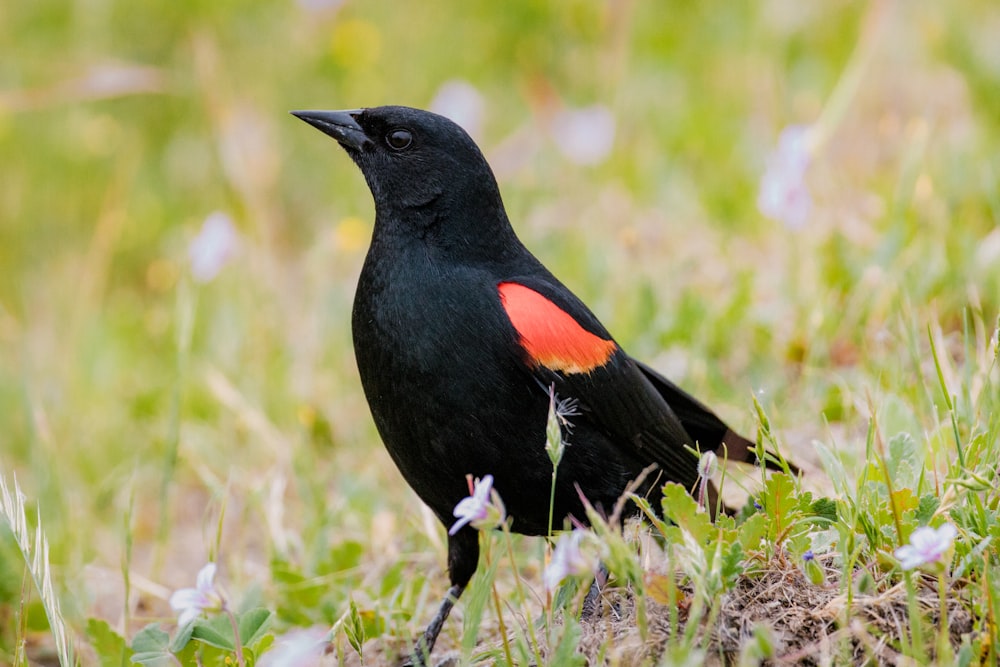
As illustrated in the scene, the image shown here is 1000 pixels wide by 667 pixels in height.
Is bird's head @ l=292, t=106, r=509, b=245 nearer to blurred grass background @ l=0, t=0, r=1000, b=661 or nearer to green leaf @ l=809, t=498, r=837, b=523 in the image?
blurred grass background @ l=0, t=0, r=1000, b=661

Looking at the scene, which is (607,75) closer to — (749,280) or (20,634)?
(749,280)

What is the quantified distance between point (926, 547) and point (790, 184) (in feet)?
7.77

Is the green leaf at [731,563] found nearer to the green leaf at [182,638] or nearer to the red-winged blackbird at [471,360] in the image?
the red-winged blackbird at [471,360]

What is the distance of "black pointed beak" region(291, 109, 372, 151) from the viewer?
11.5 feet

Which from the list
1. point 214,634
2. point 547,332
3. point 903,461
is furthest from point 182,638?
point 903,461

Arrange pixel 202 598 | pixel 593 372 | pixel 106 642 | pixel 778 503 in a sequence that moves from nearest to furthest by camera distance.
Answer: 1. pixel 202 598
2. pixel 778 503
3. pixel 106 642
4. pixel 593 372

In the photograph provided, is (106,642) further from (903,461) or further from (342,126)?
(903,461)

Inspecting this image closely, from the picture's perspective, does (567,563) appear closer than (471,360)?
Yes

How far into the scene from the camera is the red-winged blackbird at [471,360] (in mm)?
2932

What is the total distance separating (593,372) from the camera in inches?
124

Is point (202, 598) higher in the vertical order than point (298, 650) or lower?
higher

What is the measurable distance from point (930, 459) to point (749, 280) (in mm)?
1708

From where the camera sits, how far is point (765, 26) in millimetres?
7012

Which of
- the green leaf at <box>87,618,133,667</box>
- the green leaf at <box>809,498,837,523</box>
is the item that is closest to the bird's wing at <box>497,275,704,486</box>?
the green leaf at <box>809,498,837,523</box>
